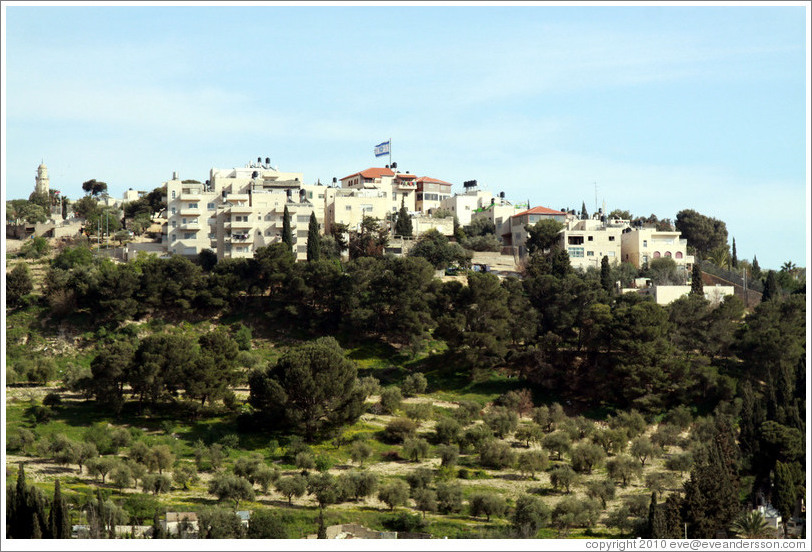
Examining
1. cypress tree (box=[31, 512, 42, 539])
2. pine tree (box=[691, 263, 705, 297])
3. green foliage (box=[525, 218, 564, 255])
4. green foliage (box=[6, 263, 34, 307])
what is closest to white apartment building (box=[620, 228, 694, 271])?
green foliage (box=[525, 218, 564, 255])

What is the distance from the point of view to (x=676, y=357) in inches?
3159

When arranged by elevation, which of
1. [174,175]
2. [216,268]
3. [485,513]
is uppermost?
[174,175]

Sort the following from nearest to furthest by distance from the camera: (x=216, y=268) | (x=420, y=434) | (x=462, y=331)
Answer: (x=420, y=434), (x=462, y=331), (x=216, y=268)

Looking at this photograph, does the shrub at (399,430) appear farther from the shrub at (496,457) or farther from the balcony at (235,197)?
the balcony at (235,197)

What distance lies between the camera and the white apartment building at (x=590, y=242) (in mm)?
108250

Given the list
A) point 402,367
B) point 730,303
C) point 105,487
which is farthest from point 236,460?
point 730,303

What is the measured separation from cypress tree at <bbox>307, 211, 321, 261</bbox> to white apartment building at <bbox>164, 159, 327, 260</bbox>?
158 inches

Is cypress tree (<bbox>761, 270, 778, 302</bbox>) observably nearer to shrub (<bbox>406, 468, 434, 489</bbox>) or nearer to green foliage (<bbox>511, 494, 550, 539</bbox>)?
shrub (<bbox>406, 468, 434, 489</bbox>)

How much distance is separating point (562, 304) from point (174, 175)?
50540 millimetres

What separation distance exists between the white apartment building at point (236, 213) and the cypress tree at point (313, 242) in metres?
4.01

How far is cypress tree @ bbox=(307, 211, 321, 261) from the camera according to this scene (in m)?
98.0

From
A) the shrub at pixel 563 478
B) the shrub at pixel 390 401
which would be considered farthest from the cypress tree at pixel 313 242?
the shrub at pixel 563 478

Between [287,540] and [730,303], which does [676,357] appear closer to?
[730,303]

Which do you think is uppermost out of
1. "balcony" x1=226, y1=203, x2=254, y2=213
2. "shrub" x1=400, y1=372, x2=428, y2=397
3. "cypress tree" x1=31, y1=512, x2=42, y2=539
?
"balcony" x1=226, y1=203, x2=254, y2=213
